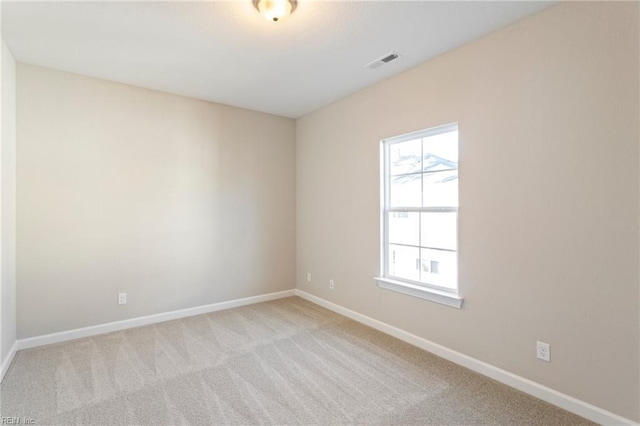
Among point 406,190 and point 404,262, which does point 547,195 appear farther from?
point 404,262

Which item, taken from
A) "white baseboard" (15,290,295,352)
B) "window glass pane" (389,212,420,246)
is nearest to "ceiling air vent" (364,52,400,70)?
"window glass pane" (389,212,420,246)

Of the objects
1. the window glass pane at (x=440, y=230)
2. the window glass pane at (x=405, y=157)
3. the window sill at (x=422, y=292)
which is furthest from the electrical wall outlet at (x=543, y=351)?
the window glass pane at (x=405, y=157)

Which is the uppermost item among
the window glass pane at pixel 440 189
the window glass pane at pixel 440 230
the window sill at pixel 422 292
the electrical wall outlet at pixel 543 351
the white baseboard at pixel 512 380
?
the window glass pane at pixel 440 189

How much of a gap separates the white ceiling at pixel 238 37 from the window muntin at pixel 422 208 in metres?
0.77

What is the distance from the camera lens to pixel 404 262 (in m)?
3.16

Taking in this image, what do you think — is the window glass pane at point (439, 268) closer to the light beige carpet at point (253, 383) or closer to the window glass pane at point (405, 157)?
the light beige carpet at point (253, 383)

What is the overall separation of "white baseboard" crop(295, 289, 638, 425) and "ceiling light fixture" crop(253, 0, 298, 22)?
9.54 ft

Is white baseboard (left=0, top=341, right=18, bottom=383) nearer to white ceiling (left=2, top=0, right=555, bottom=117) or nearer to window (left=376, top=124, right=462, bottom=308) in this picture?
white ceiling (left=2, top=0, right=555, bottom=117)

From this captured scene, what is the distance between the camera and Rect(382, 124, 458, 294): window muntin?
2723 millimetres

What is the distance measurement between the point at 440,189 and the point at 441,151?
13.8 inches

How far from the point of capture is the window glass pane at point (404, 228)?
3033 mm

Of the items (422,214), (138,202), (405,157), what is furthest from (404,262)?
(138,202)

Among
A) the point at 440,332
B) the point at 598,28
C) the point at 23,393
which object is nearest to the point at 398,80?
the point at 598,28

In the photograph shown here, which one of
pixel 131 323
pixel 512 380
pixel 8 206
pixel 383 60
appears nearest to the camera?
pixel 512 380
